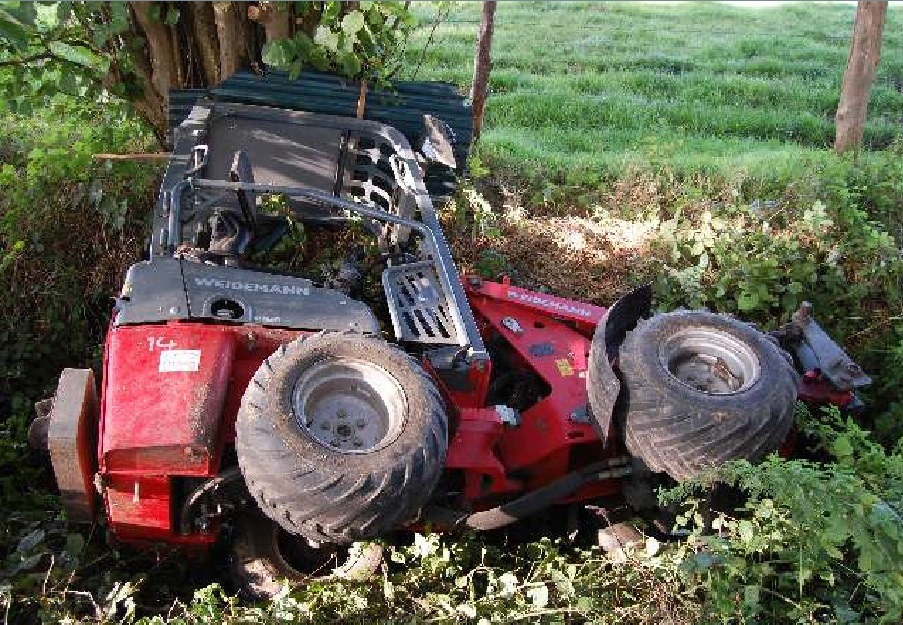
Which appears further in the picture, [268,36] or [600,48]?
[600,48]

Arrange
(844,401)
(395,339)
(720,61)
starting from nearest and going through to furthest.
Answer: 1. (395,339)
2. (844,401)
3. (720,61)

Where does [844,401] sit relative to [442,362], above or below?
below

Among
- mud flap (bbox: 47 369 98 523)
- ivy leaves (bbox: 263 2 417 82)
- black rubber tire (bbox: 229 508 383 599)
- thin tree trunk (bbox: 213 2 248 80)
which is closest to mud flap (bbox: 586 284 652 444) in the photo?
black rubber tire (bbox: 229 508 383 599)

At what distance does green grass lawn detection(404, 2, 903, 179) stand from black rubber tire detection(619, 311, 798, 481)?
13.4 feet

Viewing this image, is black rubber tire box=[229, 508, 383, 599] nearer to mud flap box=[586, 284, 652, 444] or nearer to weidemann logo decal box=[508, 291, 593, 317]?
mud flap box=[586, 284, 652, 444]

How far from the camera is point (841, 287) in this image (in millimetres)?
6285

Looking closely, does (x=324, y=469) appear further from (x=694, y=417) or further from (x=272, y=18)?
(x=272, y=18)

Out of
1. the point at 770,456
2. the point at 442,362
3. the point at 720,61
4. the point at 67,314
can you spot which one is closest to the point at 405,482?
the point at 442,362

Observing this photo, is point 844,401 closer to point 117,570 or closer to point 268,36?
point 117,570

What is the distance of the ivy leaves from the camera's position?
5.70 metres

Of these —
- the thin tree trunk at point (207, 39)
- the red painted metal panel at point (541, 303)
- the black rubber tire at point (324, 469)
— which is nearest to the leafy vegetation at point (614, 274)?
the black rubber tire at point (324, 469)

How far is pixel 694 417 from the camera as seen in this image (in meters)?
3.78

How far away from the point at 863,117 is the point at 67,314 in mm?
7180

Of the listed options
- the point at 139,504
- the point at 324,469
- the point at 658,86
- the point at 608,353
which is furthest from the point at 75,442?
the point at 658,86
